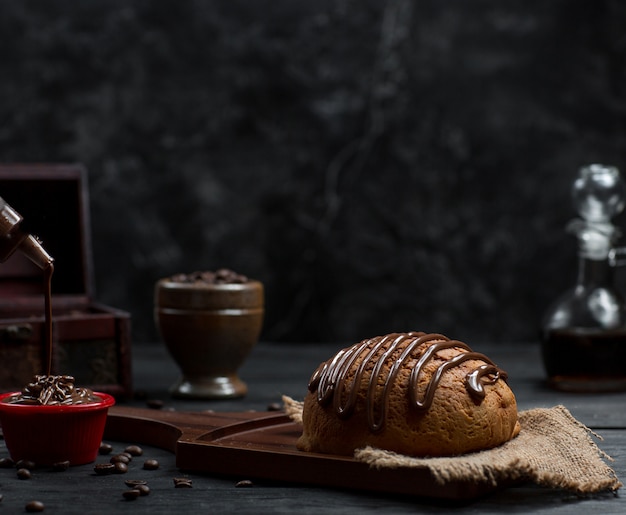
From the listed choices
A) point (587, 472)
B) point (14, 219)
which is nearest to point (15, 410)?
point (14, 219)

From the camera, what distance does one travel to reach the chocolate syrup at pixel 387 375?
4.49ft

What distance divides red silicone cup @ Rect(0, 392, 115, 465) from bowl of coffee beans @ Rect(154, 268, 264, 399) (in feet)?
1.69

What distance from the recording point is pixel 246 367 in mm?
2523

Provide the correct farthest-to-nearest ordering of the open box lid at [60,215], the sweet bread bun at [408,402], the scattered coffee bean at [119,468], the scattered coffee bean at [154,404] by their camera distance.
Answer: the open box lid at [60,215], the scattered coffee bean at [154,404], the scattered coffee bean at [119,468], the sweet bread bun at [408,402]

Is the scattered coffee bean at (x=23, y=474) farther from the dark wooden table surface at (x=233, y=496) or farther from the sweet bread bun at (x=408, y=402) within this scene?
the sweet bread bun at (x=408, y=402)

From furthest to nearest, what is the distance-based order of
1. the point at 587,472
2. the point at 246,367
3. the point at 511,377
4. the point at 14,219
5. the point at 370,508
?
the point at 246,367
the point at 511,377
the point at 14,219
the point at 587,472
the point at 370,508

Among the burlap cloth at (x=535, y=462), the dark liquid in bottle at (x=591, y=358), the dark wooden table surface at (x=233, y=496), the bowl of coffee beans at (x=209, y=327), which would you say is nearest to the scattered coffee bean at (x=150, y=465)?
the dark wooden table surface at (x=233, y=496)

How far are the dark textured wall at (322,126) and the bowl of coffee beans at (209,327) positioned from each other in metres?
0.85

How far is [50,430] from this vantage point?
147 centimetres

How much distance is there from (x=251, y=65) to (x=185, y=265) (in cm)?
58

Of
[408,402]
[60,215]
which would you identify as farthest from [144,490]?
[60,215]

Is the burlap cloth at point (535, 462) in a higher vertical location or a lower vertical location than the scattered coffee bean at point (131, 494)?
higher

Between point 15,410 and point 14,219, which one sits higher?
point 14,219

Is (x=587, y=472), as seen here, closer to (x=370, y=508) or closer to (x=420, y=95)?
(x=370, y=508)
